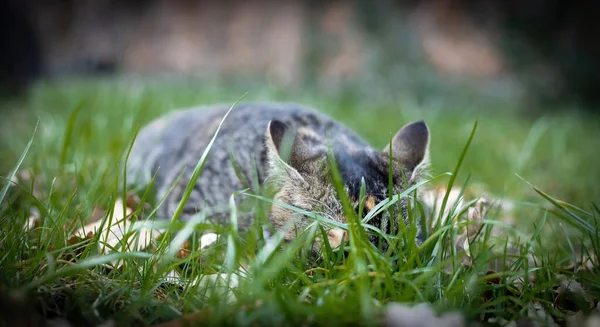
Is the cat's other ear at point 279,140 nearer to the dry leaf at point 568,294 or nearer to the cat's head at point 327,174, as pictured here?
the cat's head at point 327,174

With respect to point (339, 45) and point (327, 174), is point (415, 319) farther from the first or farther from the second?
point (339, 45)

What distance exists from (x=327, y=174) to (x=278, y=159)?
0.21m

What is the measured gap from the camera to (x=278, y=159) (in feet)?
6.48

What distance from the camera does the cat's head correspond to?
6.12ft

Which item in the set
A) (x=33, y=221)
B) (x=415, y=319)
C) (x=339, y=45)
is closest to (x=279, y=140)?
(x=415, y=319)

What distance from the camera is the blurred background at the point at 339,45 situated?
26.6ft

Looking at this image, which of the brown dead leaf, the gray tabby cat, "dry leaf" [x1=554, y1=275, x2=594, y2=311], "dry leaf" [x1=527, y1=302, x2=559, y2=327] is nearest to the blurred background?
the gray tabby cat

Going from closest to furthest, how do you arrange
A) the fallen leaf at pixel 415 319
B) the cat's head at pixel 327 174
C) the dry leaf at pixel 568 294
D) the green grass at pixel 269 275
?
1. the fallen leaf at pixel 415 319
2. the green grass at pixel 269 275
3. the dry leaf at pixel 568 294
4. the cat's head at pixel 327 174

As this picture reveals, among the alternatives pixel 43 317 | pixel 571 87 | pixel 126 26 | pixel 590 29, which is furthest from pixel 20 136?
pixel 126 26

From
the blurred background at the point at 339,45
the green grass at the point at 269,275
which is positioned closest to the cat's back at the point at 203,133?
the green grass at the point at 269,275

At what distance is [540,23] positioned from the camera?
26.3ft

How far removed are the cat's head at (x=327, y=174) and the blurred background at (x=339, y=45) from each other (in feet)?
20.3

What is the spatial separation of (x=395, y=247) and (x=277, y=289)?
20.6 inches

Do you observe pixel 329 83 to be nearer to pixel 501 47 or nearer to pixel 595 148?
pixel 501 47
